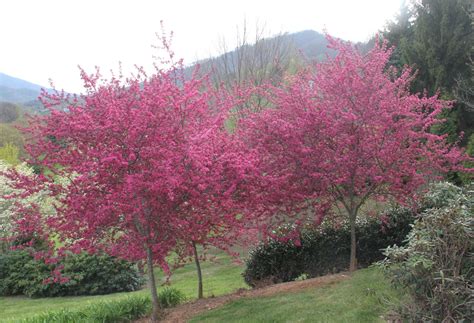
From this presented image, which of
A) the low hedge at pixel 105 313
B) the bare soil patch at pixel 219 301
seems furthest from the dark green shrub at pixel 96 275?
the bare soil patch at pixel 219 301

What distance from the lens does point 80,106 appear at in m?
5.73

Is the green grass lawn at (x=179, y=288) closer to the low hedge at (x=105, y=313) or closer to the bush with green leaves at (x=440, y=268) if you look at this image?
the low hedge at (x=105, y=313)

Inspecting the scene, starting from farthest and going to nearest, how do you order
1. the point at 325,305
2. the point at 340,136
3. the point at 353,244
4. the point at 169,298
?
the point at 169,298 → the point at 353,244 → the point at 340,136 → the point at 325,305

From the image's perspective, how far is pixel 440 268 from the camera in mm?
4004

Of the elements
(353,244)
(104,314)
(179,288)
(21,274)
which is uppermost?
(353,244)

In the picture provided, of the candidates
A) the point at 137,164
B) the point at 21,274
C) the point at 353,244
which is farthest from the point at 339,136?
the point at 21,274

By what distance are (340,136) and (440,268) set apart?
3.46 m

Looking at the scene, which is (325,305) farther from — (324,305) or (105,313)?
(105,313)

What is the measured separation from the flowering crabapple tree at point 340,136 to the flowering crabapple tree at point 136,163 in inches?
42.6

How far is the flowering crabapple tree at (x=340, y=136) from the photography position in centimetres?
691

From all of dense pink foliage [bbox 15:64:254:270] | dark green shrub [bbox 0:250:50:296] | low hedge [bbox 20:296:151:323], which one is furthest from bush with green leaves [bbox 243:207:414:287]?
dark green shrub [bbox 0:250:50:296]

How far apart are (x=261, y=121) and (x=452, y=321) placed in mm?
4287

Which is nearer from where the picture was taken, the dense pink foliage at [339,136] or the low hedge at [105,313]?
the low hedge at [105,313]

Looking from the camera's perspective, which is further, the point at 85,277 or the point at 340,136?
the point at 85,277
